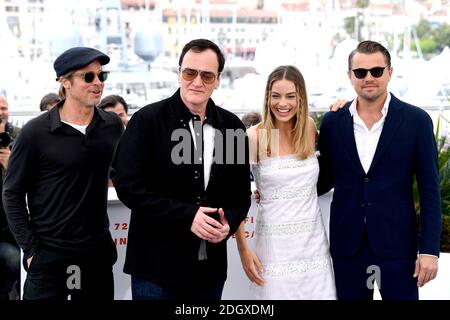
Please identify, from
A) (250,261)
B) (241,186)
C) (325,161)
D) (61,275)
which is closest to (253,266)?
(250,261)

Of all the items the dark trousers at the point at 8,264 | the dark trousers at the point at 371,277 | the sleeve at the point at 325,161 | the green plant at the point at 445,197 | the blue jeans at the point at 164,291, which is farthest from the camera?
the green plant at the point at 445,197

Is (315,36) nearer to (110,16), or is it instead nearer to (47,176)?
(110,16)

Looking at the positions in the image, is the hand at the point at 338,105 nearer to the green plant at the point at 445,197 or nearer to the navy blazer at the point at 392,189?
the navy blazer at the point at 392,189

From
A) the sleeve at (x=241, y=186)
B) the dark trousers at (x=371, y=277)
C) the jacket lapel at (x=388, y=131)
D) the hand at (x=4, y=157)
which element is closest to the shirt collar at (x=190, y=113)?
the sleeve at (x=241, y=186)

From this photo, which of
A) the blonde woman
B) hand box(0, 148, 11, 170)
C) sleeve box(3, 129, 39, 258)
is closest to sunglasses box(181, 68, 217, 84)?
the blonde woman

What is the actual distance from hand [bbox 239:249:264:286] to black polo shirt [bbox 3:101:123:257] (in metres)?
0.61

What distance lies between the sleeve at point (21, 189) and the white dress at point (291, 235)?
36.8 inches

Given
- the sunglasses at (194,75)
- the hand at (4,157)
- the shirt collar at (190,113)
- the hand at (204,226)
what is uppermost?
the sunglasses at (194,75)

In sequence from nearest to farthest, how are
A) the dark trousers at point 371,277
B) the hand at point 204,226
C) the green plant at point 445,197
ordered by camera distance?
A: the hand at point 204,226, the dark trousers at point 371,277, the green plant at point 445,197

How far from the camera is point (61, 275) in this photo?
113 inches

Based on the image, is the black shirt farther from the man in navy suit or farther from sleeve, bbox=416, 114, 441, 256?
sleeve, bbox=416, 114, 441, 256

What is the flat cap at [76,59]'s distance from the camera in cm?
295

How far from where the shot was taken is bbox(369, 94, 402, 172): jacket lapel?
115 inches

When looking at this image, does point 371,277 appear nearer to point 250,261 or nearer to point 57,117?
point 250,261
